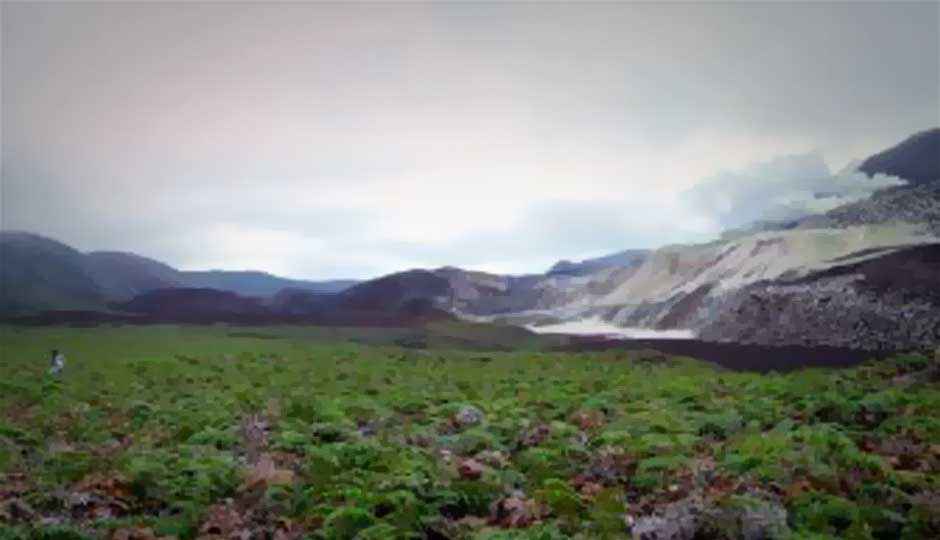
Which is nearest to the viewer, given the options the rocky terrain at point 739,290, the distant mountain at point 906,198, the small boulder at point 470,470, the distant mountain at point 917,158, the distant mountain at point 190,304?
the small boulder at point 470,470

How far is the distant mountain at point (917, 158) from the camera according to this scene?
4904 inches

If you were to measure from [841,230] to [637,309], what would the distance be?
88.9 feet

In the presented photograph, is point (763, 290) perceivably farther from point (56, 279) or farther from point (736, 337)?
point (56, 279)

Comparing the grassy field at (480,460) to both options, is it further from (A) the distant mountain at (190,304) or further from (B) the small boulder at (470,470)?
(A) the distant mountain at (190,304)

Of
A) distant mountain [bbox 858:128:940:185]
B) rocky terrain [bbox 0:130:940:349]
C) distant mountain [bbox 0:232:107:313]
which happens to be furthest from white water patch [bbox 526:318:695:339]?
distant mountain [bbox 0:232:107:313]

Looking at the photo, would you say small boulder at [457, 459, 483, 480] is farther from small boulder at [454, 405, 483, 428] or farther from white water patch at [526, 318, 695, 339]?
white water patch at [526, 318, 695, 339]

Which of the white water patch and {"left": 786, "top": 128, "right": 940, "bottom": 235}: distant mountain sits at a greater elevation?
{"left": 786, "top": 128, "right": 940, "bottom": 235}: distant mountain

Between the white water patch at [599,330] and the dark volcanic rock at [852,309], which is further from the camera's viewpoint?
the white water patch at [599,330]

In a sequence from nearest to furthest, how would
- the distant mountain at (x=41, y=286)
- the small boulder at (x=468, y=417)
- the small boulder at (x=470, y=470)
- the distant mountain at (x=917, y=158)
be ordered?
the small boulder at (x=470, y=470)
the small boulder at (x=468, y=417)
the distant mountain at (x=917, y=158)
the distant mountain at (x=41, y=286)

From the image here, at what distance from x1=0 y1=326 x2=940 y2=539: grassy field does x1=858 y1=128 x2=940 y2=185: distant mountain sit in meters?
115

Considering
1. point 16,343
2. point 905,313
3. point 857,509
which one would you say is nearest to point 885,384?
point 857,509

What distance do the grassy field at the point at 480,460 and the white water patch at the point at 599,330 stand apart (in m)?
58.9

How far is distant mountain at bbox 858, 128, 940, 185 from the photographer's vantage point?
409 ft

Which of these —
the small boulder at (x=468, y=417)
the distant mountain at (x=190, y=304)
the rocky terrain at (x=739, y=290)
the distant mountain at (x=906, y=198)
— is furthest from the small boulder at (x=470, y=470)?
the distant mountain at (x=190, y=304)
